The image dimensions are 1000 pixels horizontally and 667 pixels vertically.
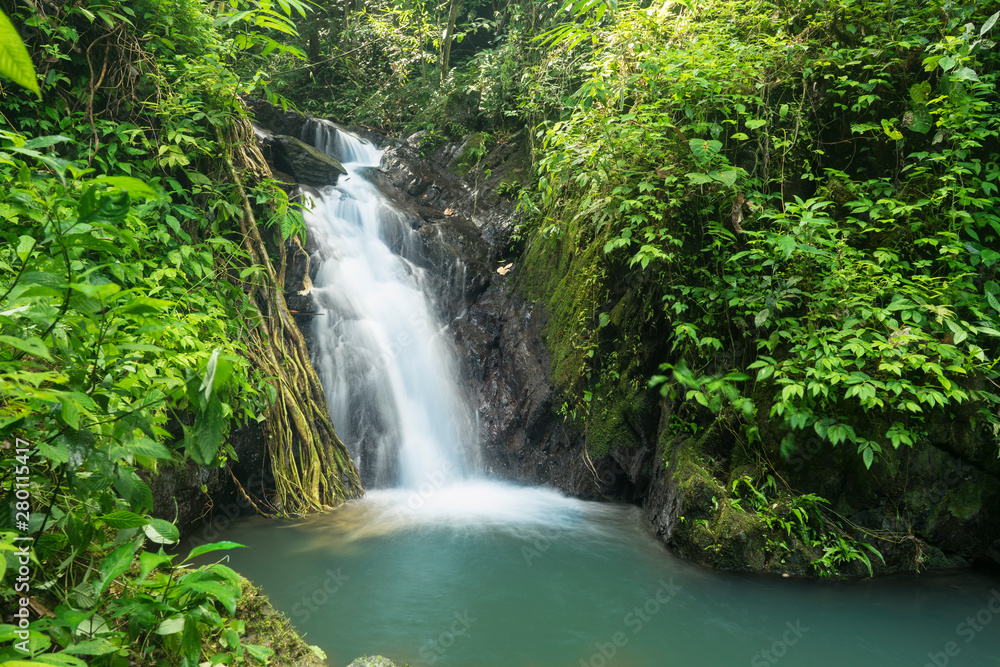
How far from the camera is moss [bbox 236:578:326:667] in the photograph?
7.15 feet

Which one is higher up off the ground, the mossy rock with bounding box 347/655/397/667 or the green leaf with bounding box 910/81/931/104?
the green leaf with bounding box 910/81/931/104

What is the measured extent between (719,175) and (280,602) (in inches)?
160

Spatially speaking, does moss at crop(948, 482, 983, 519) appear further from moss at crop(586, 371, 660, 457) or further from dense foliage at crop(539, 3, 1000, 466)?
moss at crop(586, 371, 660, 457)

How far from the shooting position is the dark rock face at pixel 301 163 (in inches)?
317

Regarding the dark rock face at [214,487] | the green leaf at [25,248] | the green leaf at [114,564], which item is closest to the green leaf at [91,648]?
the green leaf at [114,564]

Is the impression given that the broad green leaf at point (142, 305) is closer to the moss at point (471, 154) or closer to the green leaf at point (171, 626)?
the green leaf at point (171, 626)

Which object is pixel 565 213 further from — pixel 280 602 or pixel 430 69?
pixel 430 69

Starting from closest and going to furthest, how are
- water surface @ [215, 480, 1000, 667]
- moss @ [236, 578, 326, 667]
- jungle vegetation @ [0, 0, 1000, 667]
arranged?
moss @ [236, 578, 326, 667], water surface @ [215, 480, 1000, 667], jungle vegetation @ [0, 0, 1000, 667]

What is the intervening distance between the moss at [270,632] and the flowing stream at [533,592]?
0.63 metres

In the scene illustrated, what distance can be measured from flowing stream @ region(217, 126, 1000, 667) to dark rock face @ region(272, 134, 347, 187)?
11.4 feet

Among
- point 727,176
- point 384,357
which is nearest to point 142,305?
point 727,176

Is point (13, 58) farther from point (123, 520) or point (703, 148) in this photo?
point (703, 148)

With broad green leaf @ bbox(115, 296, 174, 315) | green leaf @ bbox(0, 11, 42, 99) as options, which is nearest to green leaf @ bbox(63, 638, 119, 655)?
broad green leaf @ bbox(115, 296, 174, 315)

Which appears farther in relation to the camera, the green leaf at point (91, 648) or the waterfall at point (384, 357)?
the waterfall at point (384, 357)
